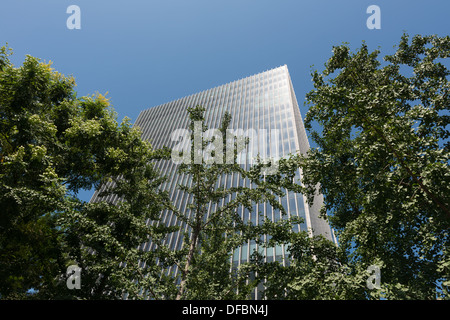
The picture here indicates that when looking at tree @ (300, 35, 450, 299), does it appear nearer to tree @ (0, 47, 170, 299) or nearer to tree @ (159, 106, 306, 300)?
tree @ (159, 106, 306, 300)

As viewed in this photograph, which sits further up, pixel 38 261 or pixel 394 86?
pixel 394 86

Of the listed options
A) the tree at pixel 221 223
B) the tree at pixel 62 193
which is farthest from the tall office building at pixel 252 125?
the tree at pixel 221 223

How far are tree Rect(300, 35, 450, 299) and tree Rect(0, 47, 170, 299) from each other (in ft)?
23.3

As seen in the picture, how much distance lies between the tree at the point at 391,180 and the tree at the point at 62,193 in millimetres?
7101

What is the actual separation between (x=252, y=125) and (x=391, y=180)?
51338 millimetres

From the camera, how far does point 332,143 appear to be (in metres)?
→ 9.58

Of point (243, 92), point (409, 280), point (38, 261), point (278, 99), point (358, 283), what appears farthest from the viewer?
point (243, 92)

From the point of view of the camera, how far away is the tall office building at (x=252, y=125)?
3919 cm

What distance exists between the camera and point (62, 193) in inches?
356

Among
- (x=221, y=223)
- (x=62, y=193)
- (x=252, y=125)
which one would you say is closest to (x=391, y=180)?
(x=221, y=223)
